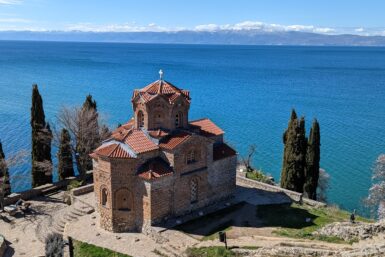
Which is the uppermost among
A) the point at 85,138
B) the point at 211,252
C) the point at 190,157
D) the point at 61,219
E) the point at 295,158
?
the point at 190,157

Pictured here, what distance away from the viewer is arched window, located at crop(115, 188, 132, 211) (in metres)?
26.1

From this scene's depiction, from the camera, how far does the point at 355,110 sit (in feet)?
252

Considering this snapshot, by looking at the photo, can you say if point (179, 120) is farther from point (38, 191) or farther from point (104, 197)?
point (38, 191)

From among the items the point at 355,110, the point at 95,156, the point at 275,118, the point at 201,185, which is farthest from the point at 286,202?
the point at 355,110

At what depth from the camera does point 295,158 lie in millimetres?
34688

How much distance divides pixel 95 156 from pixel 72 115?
34.5 ft

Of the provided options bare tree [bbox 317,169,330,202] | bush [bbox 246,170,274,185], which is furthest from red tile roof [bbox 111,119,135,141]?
bare tree [bbox 317,169,330,202]

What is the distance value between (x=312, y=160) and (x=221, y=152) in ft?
35.1

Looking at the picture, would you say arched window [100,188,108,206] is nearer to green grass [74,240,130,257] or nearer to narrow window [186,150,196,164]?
green grass [74,240,130,257]

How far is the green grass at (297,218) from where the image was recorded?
83.5ft

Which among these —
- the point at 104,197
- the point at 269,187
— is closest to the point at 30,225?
the point at 104,197

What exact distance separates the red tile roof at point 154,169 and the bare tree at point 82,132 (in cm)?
1113

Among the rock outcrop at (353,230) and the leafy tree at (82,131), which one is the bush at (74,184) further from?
the rock outcrop at (353,230)

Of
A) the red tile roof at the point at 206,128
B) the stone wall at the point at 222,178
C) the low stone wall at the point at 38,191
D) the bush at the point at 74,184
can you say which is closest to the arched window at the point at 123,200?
the stone wall at the point at 222,178
